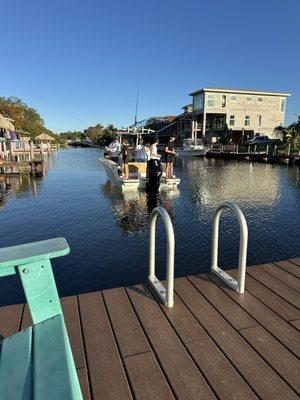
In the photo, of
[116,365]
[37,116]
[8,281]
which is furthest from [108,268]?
[37,116]

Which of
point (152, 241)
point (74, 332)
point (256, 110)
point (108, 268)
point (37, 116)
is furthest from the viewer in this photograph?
point (37, 116)

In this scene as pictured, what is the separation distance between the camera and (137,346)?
113 inches

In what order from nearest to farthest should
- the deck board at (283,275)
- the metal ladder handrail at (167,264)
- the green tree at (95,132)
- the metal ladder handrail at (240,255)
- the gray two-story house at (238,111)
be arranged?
the metal ladder handrail at (167,264)
the metal ladder handrail at (240,255)
the deck board at (283,275)
the gray two-story house at (238,111)
the green tree at (95,132)

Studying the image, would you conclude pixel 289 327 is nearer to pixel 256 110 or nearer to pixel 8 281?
pixel 8 281

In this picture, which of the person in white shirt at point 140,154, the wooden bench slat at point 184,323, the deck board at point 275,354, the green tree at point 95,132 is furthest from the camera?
the green tree at point 95,132

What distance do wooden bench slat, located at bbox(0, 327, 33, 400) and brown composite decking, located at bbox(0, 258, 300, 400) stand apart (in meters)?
0.76

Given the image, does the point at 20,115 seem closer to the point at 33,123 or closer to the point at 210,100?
the point at 33,123

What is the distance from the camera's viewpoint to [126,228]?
349 inches

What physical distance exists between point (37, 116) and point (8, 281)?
93.1 m

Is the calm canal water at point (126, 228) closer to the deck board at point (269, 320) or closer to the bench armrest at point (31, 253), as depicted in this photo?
the deck board at point (269, 320)

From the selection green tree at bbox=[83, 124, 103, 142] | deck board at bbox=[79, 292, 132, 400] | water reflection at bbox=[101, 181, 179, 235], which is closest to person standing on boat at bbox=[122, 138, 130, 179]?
water reflection at bbox=[101, 181, 179, 235]

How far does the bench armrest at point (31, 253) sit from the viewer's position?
1.91m

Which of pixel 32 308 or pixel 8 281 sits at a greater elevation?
pixel 32 308

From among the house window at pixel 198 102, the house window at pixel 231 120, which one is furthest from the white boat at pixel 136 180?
the house window at pixel 231 120
